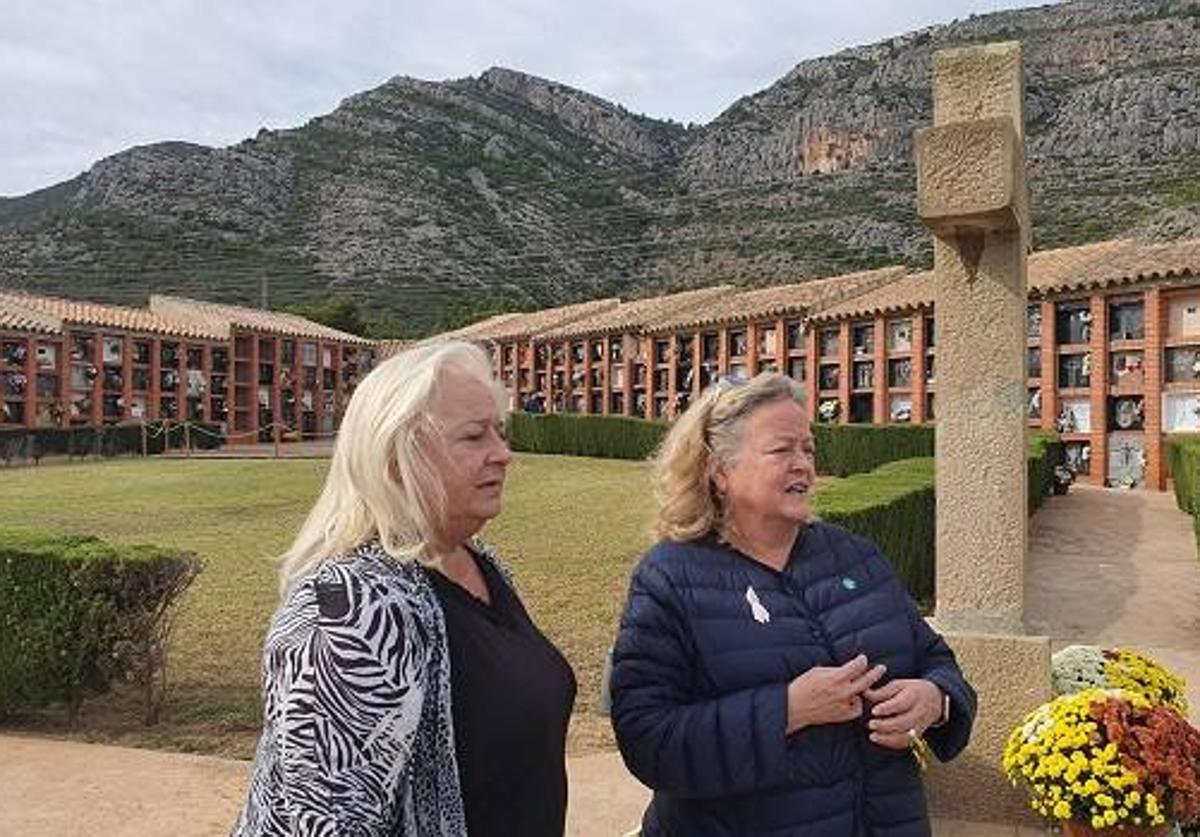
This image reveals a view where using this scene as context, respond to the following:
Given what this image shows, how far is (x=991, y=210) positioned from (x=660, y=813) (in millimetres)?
2296

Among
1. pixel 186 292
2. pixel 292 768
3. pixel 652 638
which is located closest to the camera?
pixel 292 768

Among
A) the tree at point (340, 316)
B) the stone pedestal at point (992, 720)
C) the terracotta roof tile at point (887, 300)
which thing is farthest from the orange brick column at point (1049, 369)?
the tree at point (340, 316)

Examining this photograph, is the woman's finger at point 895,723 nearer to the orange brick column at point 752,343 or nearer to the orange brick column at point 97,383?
the orange brick column at point 752,343

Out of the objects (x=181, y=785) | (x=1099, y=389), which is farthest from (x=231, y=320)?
(x=181, y=785)

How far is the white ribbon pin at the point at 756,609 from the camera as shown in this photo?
1.88 meters

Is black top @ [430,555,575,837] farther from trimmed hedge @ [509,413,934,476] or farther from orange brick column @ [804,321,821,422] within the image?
orange brick column @ [804,321,821,422]

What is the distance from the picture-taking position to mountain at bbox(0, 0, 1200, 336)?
166 feet

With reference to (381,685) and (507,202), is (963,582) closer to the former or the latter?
(381,685)

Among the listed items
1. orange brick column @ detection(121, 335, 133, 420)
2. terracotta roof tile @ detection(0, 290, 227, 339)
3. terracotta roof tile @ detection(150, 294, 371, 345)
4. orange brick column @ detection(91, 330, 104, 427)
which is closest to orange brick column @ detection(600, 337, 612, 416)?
terracotta roof tile @ detection(150, 294, 371, 345)

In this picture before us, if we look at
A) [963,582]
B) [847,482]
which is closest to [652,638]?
[963,582]

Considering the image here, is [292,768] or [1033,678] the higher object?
[292,768]

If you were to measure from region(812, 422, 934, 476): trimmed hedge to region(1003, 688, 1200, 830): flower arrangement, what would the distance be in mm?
15512

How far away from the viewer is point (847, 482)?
9336mm

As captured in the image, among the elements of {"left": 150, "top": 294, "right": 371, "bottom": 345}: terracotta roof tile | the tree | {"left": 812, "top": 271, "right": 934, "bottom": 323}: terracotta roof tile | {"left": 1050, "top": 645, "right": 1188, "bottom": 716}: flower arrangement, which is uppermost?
the tree
